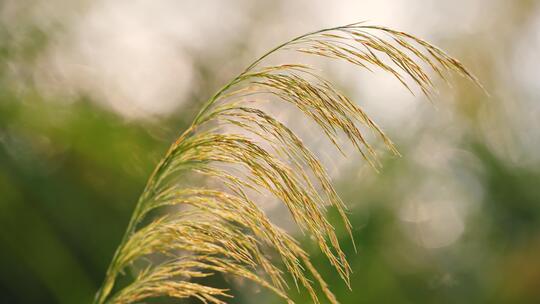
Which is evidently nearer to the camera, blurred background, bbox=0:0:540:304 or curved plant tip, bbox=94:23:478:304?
curved plant tip, bbox=94:23:478:304

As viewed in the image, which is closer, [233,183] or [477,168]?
[233,183]

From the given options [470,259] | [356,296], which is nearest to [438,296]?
[470,259]

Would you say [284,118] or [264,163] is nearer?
[264,163]

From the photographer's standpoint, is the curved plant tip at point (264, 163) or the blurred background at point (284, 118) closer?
the curved plant tip at point (264, 163)

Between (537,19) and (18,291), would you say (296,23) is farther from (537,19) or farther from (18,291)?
(18,291)
